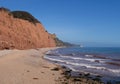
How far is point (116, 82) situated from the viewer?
15750 mm

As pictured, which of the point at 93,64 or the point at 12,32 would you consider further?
the point at 12,32

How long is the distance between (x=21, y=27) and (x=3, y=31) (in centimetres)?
1852

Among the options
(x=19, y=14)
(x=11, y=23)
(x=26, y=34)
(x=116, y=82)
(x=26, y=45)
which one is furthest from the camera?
(x=19, y=14)

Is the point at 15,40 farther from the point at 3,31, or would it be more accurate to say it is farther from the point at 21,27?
the point at 21,27

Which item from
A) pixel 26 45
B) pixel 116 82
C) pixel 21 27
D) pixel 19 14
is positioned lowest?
pixel 116 82

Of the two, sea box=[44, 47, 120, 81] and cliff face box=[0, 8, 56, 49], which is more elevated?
cliff face box=[0, 8, 56, 49]

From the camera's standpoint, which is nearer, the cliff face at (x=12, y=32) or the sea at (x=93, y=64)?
the sea at (x=93, y=64)

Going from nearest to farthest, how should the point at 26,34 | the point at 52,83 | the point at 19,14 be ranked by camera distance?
the point at 52,83
the point at 26,34
the point at 19,14

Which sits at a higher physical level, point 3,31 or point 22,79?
point 3,31

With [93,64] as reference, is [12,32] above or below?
above

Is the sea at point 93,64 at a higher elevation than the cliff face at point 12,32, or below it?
below

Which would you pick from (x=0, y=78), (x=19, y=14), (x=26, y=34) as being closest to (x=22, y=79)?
(x=0, y=78)

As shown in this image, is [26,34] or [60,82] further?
[26,34]

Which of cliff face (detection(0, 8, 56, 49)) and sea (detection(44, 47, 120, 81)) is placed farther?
cliff face (detection(0, 8, 56, 49))
